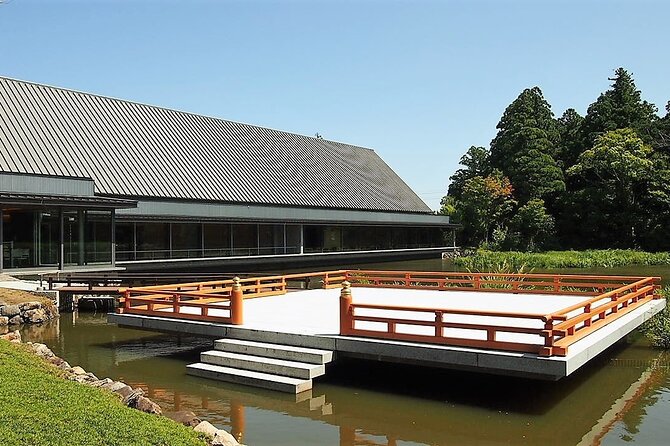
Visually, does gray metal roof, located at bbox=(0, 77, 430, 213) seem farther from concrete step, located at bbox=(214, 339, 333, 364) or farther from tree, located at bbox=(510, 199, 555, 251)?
concrete step, located at bbox=(214, 339, 333, 364)

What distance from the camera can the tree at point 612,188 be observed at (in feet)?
166

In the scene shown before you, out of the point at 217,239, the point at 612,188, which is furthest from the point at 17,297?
the point at 612,188

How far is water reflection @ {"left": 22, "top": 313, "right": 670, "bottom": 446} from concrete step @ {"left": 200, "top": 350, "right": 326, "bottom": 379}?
393 mm

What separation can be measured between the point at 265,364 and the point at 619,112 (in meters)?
53.4

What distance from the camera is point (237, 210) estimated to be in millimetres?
36094

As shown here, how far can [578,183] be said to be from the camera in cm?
5744

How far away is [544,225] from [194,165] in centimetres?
3082

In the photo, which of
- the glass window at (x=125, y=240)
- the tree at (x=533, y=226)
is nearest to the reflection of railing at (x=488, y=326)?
the glass window at (x=125, y=240)

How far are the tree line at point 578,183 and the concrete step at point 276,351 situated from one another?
4489cm

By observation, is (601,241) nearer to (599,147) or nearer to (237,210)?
(599,147)

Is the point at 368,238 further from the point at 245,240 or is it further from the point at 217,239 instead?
the point at 217,239

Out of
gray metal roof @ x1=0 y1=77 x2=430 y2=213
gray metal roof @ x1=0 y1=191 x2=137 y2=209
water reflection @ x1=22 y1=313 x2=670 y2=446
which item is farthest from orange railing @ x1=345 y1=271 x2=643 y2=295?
gray metal roof @ x1=0 y1=77 x2=430 y2=213

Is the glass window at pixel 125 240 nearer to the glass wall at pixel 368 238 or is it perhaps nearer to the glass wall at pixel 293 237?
the glass wall at pixel 293 237

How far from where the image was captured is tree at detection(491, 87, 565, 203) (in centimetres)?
5678
